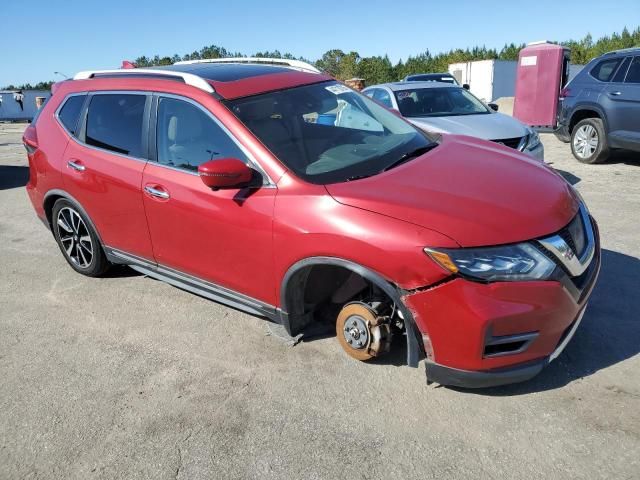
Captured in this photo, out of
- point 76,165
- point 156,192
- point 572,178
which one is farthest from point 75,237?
point 572,178

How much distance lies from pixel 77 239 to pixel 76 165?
789mm

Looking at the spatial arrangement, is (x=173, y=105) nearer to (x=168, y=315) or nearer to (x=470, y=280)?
(x=168, y=315)

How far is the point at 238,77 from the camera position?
366cm

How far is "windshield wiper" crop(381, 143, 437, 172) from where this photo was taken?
3226mm

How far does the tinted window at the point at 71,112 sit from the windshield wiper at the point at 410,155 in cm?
273

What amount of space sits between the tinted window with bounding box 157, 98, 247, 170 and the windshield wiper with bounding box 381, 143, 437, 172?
895 mm

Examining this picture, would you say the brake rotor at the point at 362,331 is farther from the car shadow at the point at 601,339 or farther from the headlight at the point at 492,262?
the headlight at the point at 492,262

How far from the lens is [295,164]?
3.13 metres

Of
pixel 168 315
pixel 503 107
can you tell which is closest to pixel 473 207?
pixel 168 315

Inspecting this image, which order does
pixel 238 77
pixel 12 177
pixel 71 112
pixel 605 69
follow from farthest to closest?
pixel 12 177 < pixel 605 69 < pixel 71 112 < pixel 238 77

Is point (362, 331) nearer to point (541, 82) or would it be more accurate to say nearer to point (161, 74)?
point (161, 74)

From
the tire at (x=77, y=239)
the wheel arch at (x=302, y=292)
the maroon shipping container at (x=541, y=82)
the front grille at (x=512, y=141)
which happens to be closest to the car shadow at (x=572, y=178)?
the front grille at (x=512, y=141)

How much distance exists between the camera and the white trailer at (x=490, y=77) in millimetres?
30650

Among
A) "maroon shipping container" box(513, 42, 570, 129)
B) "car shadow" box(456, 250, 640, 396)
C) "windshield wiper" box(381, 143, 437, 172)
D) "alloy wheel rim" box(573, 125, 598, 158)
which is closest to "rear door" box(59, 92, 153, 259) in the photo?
"windshield wiper" box(381, 143, 437, 172)
